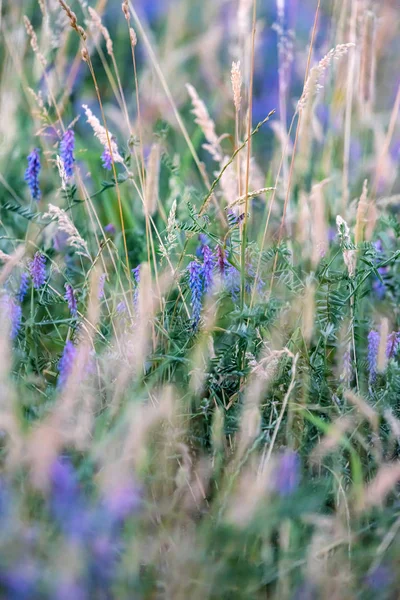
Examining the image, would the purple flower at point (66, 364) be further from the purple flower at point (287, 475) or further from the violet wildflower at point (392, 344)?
the violet wildflower at point (392, 344)

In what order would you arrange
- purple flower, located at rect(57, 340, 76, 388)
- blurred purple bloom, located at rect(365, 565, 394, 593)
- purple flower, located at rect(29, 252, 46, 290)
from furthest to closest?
1. purple flower, located at rect(29, 252, 46, 290)
2. purple flower, located at rect(57, 340, 76, 388)
3. blurred purple bloom, located at rect(365, 565, 394, 593)

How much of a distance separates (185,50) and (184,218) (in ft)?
3.17

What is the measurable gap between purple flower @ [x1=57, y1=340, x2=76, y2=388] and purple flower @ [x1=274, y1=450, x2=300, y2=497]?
375 millimetres

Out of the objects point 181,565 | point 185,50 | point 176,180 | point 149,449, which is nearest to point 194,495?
point 149,449

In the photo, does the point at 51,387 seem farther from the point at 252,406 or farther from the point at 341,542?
the point at 341,542

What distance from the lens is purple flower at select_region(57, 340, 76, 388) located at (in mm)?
1254

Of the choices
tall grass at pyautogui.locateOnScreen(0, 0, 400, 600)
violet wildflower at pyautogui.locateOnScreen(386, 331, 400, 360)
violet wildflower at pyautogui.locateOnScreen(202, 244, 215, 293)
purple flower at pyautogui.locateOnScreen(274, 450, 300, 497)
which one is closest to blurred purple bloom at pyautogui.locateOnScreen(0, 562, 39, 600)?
tall grass at pyautogui.locateOnScreen(0, 0, 400, 600)

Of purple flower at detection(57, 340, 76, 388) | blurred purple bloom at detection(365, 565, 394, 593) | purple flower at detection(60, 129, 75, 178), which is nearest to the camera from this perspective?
blurred purple bloom at detection(365, 565, 394, 593)

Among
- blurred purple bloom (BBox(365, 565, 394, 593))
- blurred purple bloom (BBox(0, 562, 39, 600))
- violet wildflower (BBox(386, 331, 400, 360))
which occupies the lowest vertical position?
blurred purple bloom (BBox(365, 565, 394, 593))

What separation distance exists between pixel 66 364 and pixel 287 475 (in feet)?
1.35

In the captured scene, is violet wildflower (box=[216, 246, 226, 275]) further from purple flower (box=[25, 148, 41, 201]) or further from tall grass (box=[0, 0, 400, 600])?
purple flower (box=[25, 148, 41, 201])

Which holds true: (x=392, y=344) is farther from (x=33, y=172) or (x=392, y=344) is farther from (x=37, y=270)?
(x=33, y=172)

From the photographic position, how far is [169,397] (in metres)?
1.08

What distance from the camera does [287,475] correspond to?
1.14 meters
